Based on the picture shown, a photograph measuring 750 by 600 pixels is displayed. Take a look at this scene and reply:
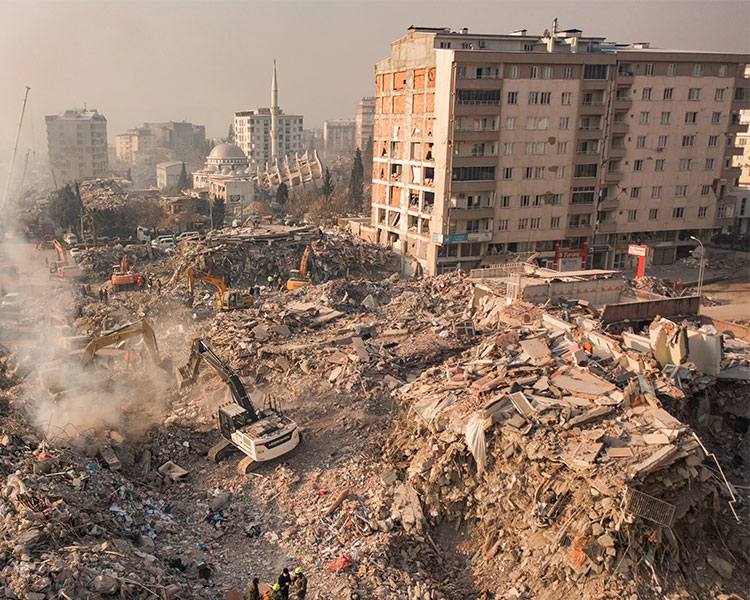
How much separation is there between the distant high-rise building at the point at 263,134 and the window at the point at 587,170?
3168 inches

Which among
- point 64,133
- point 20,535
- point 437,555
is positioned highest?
point 64,133

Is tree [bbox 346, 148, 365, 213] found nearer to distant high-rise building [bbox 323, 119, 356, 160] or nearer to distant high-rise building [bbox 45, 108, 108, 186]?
distant high-rise building [bbox 45, 108, 108, 186]

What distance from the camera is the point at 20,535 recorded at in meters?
10.9

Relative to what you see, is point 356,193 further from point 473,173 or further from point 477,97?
point 477,97

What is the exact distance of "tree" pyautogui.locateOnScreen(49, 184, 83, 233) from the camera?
172 ft

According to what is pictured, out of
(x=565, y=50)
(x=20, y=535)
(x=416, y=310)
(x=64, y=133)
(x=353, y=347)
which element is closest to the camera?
(x=20, y=535)

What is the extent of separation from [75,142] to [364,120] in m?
77.9

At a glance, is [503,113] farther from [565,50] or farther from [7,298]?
[7,298]

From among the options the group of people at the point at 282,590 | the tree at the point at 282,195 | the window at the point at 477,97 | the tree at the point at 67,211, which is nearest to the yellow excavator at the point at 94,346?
the group of people at the point at 282,590

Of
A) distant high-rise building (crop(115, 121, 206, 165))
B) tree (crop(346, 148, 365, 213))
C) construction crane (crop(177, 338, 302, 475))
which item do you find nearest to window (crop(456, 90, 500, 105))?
construction crane (crop(177, 338, 302, 475))

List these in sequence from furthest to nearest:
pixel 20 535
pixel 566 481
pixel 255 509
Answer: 1. pixel 255 509
2. pixel 566 481
3. pixel 20 535

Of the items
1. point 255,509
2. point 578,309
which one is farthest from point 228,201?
point 255,509

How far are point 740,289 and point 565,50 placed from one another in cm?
1704

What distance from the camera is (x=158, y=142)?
150m
